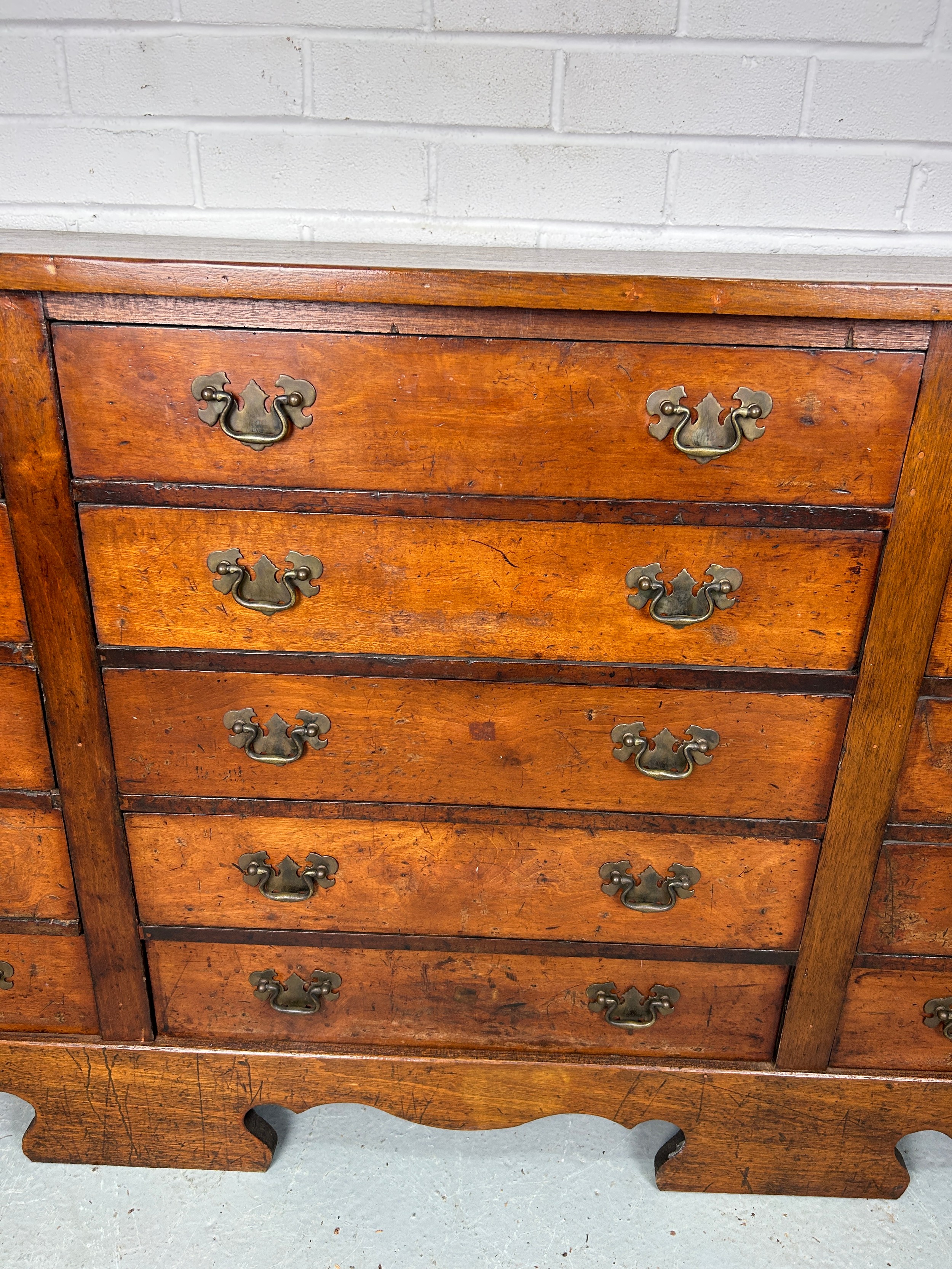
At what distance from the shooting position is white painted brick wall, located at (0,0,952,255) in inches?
60.9

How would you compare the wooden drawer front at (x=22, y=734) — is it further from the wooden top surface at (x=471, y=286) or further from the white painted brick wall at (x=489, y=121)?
the white painted brick wall at (x=489, y=121)

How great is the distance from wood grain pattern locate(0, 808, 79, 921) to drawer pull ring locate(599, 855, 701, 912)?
0.30m

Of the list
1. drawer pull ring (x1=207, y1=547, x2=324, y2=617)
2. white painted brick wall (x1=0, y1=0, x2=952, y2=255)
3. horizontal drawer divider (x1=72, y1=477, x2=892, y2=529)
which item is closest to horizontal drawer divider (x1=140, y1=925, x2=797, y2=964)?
drawer pull ring (x1=207, y1=547, x2=324, y2=617)

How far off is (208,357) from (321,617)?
0.37m

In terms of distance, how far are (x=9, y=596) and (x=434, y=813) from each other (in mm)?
693

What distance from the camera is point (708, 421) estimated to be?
1.05 m

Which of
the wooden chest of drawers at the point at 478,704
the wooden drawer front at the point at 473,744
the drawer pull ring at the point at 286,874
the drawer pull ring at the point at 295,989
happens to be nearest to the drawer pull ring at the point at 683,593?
the wooden chest of drawers at the point at 478,704

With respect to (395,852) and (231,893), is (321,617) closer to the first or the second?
(395,852)

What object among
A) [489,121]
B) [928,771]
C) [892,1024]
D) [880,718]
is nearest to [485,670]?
[880,718]

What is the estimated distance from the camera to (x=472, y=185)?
5.39 ft

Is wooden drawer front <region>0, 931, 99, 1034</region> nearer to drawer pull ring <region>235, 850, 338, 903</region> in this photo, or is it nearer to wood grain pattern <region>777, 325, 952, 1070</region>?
drawer pull ring <region>235, 850, 338, 903</region>

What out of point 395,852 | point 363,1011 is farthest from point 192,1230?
point 395,852

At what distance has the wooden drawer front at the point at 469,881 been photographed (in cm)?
129

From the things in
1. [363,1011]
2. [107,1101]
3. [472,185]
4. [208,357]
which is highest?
[472,185]
